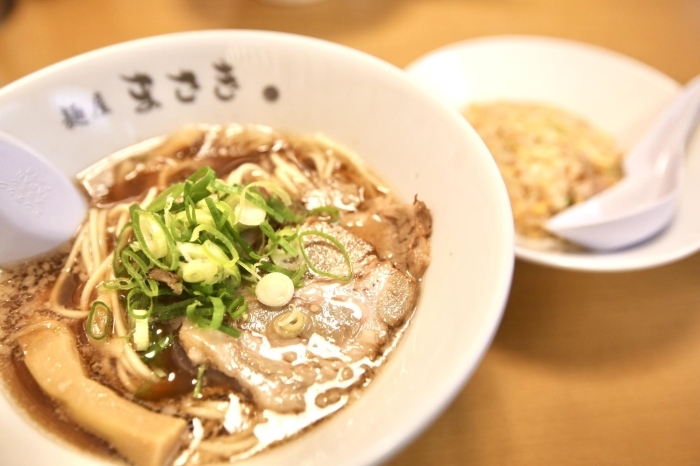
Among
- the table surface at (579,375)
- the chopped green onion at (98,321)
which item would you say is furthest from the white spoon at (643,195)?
the chopped green onion at (98,321)

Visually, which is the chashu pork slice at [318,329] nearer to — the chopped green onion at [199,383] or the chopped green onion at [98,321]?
the chopped green onion at [199,383]

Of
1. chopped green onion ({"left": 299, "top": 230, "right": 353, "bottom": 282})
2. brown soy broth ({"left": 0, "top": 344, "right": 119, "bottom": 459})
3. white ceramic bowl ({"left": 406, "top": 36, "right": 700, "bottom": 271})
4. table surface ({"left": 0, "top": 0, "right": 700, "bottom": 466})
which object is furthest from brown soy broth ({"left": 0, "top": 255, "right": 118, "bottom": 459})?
white ceramic bowl ({"left": 406, "top": 36, "right": 700, "bottom": 271})

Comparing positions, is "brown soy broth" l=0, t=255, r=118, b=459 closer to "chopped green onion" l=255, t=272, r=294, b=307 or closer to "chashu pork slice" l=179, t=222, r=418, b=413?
"chashu pork slice" l=179, t=222, r=418, b=413

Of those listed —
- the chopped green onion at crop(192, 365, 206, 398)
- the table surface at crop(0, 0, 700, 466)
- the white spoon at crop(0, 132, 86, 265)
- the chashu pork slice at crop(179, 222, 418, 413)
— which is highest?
the white spoon at crop(0, 132, 86, 265)

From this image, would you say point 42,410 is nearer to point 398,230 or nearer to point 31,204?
point 31,204

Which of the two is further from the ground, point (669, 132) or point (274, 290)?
point (274, 290)

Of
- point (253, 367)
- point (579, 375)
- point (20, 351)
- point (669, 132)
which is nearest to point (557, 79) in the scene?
point (669, 132)

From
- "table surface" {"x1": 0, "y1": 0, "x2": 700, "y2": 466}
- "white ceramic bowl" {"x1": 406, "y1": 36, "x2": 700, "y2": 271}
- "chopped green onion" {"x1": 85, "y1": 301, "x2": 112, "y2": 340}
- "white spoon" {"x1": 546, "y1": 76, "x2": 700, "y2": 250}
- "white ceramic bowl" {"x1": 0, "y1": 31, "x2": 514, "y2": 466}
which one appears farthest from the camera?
"white ceramic bowl" {"x1": 406, "y1": 36, "x2": 700, "y2": 271}
